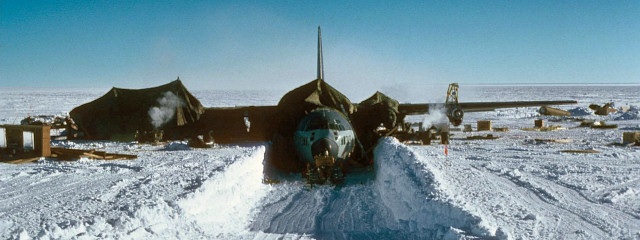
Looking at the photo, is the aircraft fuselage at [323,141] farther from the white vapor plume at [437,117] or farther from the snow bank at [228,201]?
the white vapor plume at [437,117]

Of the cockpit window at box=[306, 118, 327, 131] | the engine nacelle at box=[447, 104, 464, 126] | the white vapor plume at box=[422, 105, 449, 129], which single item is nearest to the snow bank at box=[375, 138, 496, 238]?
the cockpit window at box=[306, 118, 327, 131]

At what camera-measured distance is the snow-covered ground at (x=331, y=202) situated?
283 inches

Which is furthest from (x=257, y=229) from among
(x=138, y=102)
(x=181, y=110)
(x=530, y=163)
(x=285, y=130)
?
(x=138, y=102)

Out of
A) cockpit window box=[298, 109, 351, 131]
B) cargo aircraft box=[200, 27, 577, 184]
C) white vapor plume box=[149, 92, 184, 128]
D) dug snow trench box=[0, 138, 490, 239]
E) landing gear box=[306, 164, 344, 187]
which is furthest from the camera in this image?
white vapor plume box=[149, 92, 184, 128]

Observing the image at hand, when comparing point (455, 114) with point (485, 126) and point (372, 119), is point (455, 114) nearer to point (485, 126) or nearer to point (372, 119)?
point (372, 119)

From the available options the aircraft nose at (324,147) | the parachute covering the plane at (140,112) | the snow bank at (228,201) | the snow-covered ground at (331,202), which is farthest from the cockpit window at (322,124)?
the parachute covering the plane at (140,112)

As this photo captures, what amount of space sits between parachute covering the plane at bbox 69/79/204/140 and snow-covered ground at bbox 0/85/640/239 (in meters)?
7.97

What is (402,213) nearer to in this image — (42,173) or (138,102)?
(42,173)

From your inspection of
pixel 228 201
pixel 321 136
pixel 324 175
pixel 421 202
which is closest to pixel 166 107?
pixel 321 136

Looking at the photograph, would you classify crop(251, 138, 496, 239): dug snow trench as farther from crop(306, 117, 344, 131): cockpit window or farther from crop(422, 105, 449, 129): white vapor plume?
crop(422, 105, 449, 129): white vapor plume

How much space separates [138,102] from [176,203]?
764 inches

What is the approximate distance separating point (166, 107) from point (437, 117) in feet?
56.0

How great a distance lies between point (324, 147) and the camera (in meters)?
13.7

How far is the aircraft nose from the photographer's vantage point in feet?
44.9
